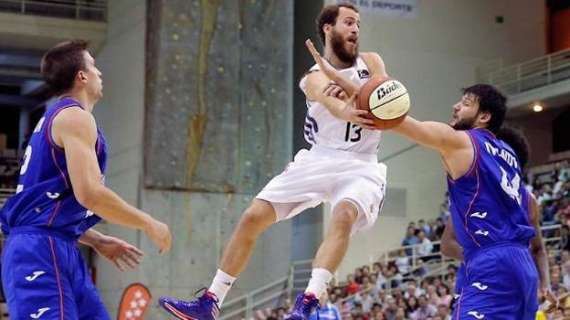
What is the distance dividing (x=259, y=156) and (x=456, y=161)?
62.6 feet

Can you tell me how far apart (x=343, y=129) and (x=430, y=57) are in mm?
20458

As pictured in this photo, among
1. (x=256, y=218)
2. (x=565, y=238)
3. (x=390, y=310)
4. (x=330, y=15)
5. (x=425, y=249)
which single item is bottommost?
(x=390, y=310)

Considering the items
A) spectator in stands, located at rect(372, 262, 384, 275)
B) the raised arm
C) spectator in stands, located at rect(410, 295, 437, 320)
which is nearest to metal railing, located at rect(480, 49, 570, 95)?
spectator in stands, located at rect(372, 262, 384, 275)

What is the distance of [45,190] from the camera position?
225 inches

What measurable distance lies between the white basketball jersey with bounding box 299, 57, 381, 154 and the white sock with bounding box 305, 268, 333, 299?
97cm

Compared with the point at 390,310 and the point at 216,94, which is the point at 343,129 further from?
the point at 216,94

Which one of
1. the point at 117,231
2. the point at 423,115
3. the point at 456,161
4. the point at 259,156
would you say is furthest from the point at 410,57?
the point at 456,161

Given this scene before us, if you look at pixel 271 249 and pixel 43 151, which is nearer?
pixel 43 151

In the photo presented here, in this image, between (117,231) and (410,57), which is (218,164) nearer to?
(117,231)

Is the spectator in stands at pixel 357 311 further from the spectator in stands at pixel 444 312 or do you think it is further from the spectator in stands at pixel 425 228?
the spectator in stands at pixel 425 228

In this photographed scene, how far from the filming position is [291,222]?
27438 mm

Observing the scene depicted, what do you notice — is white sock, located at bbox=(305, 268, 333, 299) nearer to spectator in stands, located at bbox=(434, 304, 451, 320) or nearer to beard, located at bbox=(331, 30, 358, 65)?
beard, located at bbox=(331, 30, 358, 65)

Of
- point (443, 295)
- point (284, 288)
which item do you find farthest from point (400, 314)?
point (284, 288)

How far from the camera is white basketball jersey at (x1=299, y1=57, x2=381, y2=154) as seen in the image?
7609mm
